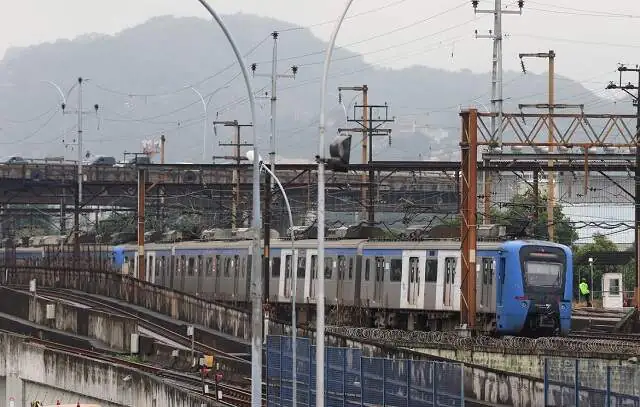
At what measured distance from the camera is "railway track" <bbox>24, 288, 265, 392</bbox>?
42.2m

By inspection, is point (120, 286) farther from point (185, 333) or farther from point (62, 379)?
point (62, 379)

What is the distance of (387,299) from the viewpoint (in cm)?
4969

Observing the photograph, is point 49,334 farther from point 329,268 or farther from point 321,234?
point 321,234

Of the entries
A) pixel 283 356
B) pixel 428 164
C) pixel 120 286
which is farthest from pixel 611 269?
pixel 283 356

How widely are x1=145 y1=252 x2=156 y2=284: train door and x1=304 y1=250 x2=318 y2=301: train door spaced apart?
17.3 m

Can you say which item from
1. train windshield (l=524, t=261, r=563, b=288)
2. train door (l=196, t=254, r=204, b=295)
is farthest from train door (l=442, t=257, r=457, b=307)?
train door (l=196, t=254, r=204, b=295)

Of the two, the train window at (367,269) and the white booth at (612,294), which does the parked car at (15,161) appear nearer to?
the white booth at (612,294)

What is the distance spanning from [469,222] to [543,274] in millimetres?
3476

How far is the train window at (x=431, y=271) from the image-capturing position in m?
47.8

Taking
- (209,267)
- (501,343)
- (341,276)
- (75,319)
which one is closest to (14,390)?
(75,319)

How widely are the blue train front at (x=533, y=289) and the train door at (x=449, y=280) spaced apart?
99.3 inches

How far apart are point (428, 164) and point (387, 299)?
11.2 meters

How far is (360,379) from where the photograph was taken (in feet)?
93.5

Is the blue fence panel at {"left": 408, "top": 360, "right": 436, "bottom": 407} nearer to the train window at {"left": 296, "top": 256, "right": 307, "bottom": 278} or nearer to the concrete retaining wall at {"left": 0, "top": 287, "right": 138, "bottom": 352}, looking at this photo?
the concrete retaining wall at {"left": 0, "top": 287, "right": 138, "bottom": 352}
